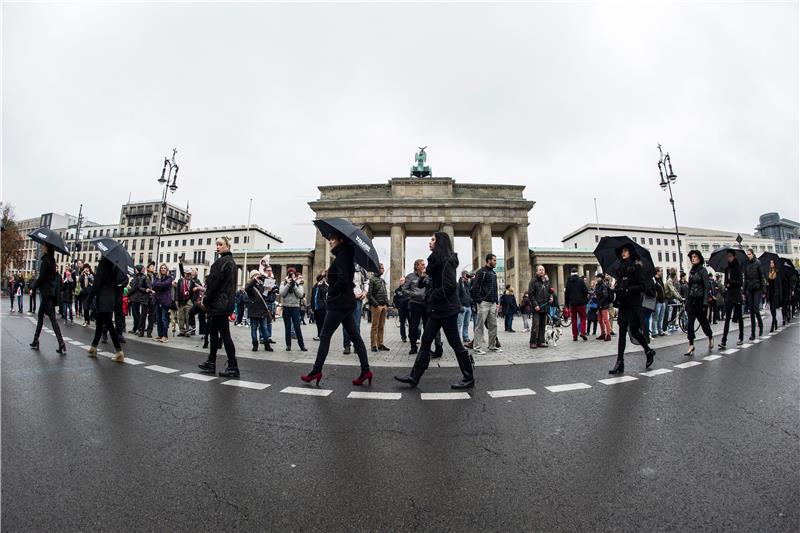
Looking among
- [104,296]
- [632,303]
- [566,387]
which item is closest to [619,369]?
[632,303]

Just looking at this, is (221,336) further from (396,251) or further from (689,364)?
(396,251)

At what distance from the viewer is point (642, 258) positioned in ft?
23.5

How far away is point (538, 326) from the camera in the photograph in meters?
9.76

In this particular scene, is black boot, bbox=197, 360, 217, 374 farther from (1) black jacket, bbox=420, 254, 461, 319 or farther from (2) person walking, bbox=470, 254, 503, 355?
(2) person walking, bbox=470, 254, 503, 355

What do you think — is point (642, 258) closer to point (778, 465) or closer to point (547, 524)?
point (778, 465)

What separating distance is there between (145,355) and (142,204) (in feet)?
385

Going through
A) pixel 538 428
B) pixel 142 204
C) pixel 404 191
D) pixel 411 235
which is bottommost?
pixel 538 428

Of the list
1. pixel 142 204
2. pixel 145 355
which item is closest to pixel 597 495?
pixel 145 355

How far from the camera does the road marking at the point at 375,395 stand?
459 centimetres

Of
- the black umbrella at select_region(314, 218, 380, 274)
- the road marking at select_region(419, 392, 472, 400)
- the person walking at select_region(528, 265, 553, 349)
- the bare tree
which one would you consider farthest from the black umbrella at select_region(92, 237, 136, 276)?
the bare tree

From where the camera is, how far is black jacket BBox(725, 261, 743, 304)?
8.95 m

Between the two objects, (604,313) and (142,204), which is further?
(142,204)

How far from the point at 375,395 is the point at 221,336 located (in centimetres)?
294

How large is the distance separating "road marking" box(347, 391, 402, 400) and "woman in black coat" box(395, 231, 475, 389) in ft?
1.50
